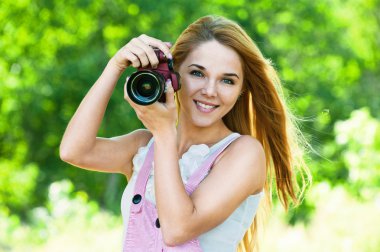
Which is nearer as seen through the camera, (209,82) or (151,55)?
(151,55)

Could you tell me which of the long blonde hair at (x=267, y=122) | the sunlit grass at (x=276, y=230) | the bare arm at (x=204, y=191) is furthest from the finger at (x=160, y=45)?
the sunlit grass at (x=276, y=230)

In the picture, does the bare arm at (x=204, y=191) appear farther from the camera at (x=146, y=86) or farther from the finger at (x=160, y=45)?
the finger at (x=160, y=45)

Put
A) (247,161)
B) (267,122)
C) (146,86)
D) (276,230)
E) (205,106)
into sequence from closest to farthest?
(146,86), (247,161), (205,106), (267,122), (276,230)

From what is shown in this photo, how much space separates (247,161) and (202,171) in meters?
0.14

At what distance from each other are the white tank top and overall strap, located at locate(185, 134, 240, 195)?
0.11ft

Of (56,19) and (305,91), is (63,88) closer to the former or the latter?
(56,19)

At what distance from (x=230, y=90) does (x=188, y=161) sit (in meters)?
0.26

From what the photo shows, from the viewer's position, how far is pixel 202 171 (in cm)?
256

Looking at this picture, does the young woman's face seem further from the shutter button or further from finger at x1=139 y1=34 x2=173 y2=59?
the shutter button

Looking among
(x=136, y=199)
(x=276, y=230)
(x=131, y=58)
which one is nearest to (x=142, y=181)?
(x=136, y=199)

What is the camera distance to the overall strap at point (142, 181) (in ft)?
8.41

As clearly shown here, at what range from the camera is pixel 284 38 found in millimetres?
17203

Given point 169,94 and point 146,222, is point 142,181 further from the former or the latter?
point 169,94

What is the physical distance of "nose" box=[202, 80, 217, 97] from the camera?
2.60 metres
